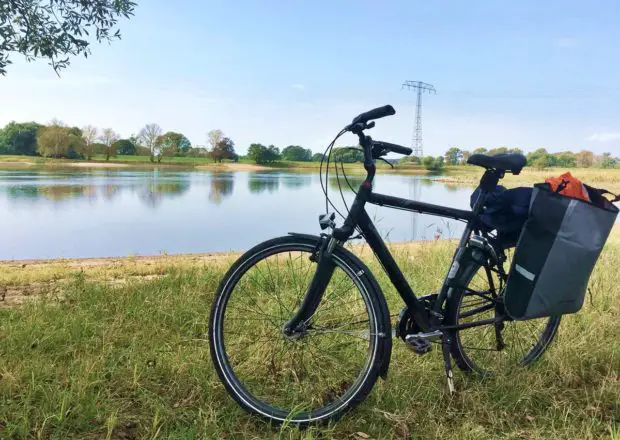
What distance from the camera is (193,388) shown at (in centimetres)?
208

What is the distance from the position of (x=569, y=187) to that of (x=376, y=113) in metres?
0.91

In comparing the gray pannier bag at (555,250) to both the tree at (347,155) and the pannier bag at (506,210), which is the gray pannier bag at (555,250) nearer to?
the pannier bag at (506,210)

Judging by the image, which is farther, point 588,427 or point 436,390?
point 436,390

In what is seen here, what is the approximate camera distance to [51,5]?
3951mm

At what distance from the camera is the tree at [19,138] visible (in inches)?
1394

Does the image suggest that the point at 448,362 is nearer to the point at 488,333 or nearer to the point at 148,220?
the point at 488,333

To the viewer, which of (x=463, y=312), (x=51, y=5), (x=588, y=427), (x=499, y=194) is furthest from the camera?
(x=51, y=5)

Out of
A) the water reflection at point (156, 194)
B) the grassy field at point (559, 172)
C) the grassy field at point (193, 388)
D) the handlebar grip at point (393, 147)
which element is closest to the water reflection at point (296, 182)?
the water reflection at point (156, 194)

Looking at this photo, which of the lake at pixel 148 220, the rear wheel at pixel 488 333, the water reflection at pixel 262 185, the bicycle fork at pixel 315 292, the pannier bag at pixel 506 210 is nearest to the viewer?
the bicycle fork at pixel 315 292

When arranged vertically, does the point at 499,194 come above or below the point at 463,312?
above

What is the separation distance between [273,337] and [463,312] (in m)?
0.99

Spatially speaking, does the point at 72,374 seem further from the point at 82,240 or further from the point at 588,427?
the point at 82,240

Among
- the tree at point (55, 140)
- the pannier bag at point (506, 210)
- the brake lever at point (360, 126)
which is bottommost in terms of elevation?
the pannier bag at point (506, 210)

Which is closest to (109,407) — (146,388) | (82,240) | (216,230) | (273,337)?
(146,388)
